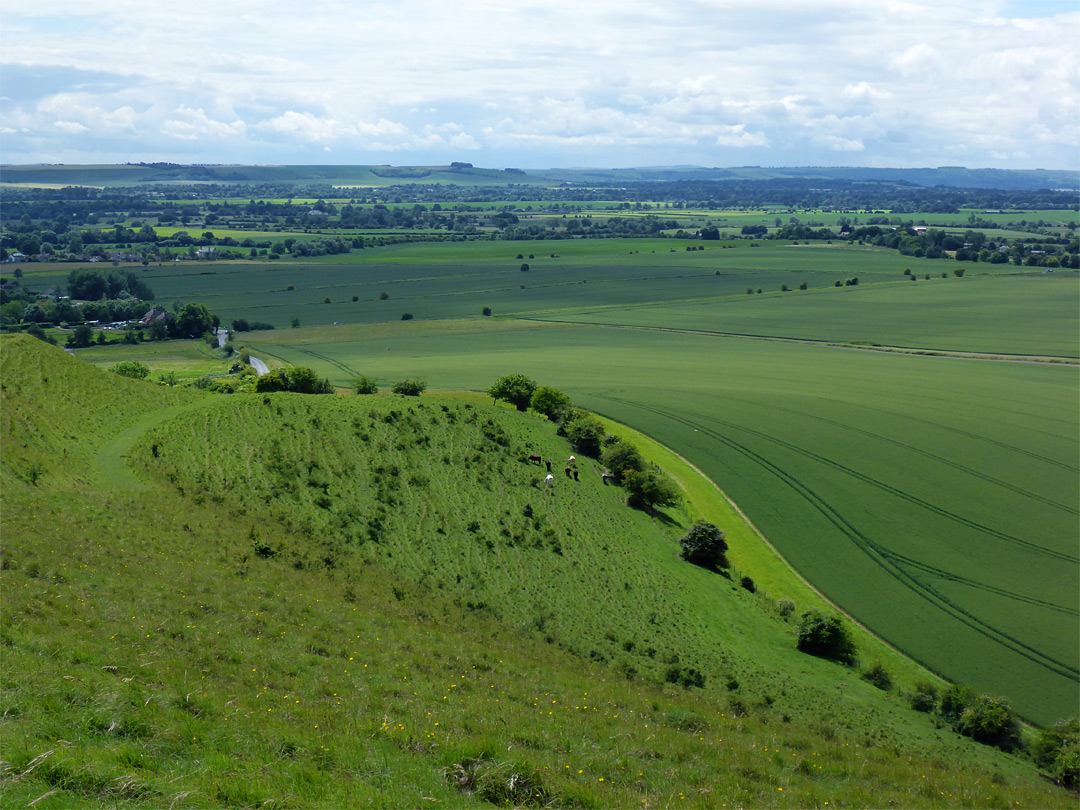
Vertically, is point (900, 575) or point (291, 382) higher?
point (291, 382)

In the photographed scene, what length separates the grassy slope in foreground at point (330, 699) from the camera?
13.5 metres

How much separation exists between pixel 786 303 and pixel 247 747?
139m

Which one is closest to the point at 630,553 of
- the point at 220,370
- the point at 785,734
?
the point at 785,734

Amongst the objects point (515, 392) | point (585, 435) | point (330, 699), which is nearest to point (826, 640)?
point (585, 435)

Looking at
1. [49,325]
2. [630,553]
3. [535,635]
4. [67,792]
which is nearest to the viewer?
[67,792]

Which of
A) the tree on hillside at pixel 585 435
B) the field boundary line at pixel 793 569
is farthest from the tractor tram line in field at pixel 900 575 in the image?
the tree on hillside at pixel 585 435

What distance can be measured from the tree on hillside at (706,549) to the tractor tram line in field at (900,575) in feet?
32.2

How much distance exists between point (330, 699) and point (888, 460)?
54.4 metres

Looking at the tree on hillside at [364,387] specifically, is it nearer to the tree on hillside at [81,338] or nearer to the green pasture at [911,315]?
the green pasture at [911,315]

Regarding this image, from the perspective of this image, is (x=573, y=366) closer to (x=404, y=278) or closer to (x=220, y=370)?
(x=220, y=370)

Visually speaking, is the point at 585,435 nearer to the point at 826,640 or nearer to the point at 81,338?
the point at 826,640

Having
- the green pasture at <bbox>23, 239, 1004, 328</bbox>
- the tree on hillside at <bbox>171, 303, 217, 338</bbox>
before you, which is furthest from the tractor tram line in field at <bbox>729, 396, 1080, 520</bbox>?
the tree on hillside at <bbox>171, 303, 217, 338</bbox>

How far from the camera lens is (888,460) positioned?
61.3 meters

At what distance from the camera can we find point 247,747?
14203mm
